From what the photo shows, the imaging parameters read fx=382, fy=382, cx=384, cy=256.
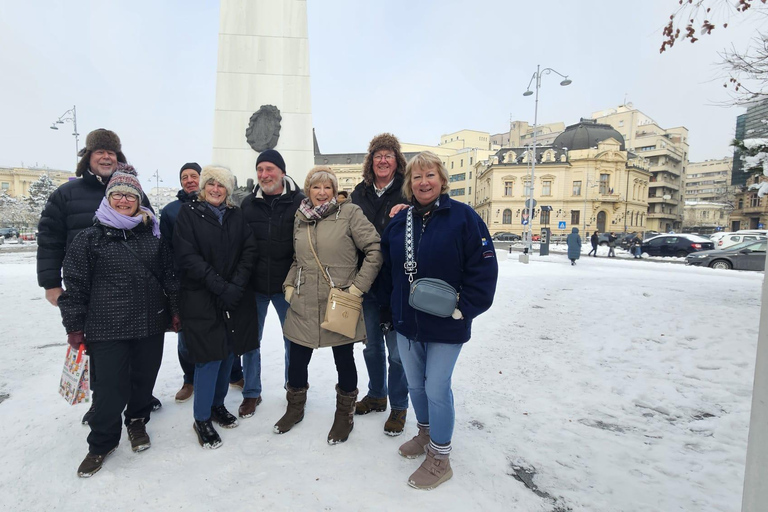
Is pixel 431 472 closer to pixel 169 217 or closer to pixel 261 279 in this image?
pixel 261 279

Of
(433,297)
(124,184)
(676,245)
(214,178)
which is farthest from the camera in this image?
(676,245)

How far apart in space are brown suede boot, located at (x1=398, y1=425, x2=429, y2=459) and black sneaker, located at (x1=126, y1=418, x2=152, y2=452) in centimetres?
184

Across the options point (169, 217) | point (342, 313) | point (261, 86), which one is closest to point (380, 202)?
point (342, 313)

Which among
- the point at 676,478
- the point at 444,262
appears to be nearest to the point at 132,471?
the point at 444,262

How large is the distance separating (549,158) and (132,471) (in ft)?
203

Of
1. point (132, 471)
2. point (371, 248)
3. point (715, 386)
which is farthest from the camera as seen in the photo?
point (715, 386)

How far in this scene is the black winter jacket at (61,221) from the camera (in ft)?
9.11

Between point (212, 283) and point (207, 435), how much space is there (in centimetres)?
113

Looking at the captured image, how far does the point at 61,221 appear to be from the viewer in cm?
285

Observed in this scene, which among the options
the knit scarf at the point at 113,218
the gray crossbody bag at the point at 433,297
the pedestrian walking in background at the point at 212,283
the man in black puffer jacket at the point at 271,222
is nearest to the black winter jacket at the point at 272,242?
the man in black puffer jacket at the point at 271,222

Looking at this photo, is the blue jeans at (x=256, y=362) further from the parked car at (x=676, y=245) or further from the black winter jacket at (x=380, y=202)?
the parked car at (x=676, y=245)

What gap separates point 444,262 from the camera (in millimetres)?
2361

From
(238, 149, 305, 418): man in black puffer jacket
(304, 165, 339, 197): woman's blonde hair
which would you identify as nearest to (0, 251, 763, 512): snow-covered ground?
(238, 149, 305, 418): man in black puffer jacket

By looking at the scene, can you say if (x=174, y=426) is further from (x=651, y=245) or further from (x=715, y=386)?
(x=651, y=245)
